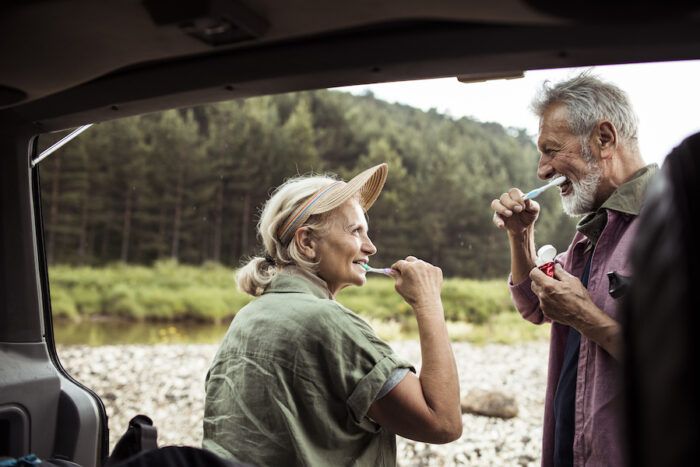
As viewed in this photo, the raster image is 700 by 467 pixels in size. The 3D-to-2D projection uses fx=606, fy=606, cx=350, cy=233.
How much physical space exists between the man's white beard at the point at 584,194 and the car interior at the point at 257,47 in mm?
657

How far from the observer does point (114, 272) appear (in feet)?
34.0

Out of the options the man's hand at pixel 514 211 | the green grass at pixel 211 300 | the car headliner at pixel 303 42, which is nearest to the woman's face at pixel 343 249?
the man's hand at pixel 514 211

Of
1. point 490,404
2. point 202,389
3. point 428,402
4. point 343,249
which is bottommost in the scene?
point 202,389

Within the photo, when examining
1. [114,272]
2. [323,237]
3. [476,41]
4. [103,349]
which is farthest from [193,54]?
[114,272]

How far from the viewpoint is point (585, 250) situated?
1530mm

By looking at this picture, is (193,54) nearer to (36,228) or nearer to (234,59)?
(234,59)

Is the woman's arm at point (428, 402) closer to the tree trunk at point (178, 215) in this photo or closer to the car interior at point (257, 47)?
the car interior at point (257, 47)

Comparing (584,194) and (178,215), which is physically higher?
(178,215)

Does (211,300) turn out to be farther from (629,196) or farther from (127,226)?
(629,196)

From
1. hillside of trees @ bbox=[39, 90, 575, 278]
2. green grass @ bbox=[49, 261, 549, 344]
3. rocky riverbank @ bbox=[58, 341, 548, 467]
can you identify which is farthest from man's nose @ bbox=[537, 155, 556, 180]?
hillside of trees @ bbox=[39, 90, 575, 278]

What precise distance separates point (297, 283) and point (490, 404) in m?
4.74

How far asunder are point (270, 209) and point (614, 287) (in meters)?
0.83

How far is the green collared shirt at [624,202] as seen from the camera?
1382 millimetres

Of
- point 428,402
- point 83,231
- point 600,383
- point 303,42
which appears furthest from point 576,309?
point 83,231
